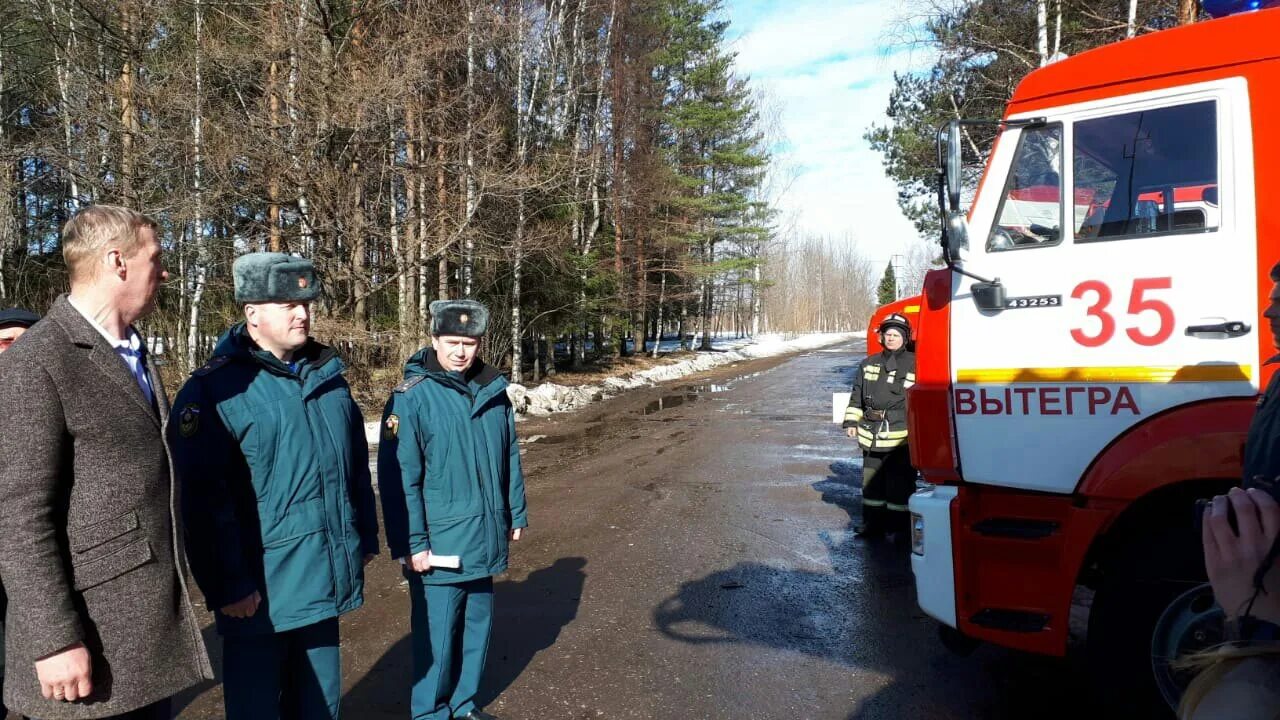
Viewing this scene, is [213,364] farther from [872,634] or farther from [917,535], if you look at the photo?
[872,634]

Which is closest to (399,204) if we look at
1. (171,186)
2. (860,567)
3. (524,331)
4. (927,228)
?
(171,186)

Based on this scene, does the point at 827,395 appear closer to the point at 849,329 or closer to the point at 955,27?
the point at 955,27

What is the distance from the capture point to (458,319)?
11.8ft

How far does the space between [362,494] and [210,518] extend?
0.61 metres

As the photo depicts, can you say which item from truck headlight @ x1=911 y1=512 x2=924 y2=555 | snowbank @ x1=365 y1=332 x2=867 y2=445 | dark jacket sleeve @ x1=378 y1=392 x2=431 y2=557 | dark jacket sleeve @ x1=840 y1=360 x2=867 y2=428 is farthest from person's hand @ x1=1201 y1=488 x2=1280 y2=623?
snowbank @ x1=365 y1=332 x2=867 y2=445

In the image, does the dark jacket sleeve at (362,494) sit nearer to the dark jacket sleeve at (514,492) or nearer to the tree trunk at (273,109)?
the dark jacket sleeve at (514,492)

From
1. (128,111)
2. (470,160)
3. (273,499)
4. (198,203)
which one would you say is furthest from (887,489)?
(128,111)

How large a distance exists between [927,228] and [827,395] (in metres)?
4.55

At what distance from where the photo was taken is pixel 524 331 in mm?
20688

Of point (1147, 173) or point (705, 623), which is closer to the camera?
point (1147, 173)

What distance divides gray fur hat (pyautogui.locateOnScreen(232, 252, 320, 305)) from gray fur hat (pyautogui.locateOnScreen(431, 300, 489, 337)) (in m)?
0.72

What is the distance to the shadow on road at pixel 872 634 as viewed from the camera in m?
3.78

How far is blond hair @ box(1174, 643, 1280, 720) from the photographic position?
4.28ft

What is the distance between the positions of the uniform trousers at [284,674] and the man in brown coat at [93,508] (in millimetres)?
433
